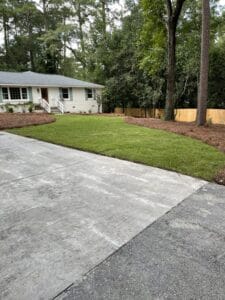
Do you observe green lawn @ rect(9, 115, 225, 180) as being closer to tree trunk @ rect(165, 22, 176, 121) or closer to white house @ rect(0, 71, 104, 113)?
tree trunk @ rect(165, 22, 176, 121)

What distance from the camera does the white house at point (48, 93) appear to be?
19234 mm

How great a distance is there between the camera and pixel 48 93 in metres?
21.2

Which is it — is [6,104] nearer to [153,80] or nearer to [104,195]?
[153,80]

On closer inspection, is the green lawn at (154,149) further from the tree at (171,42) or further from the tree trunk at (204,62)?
the tree at (171,42)

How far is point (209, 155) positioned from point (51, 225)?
4.46m

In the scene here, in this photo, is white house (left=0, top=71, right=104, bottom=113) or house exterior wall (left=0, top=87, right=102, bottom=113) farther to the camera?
house exterior wall (left=0, top=87, right=102, bottom=113)

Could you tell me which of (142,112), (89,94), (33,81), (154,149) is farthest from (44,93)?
(154,149)

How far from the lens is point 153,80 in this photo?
63.6ft

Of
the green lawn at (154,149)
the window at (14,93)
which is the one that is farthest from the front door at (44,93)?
the green lawn at (154,149)

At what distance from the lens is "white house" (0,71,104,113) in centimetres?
1923

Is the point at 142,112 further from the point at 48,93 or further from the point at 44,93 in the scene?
the point at 44,93

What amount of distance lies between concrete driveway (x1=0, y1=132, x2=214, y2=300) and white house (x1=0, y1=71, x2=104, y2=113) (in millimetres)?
15095

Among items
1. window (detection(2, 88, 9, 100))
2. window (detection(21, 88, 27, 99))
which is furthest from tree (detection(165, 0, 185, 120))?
window (detection(2, 88, 9, 100))

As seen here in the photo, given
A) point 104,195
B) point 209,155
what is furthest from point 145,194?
point 209,155
